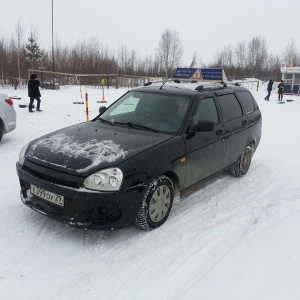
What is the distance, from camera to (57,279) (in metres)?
2.99

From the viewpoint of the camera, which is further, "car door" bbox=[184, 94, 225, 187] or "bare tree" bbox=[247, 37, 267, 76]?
"bare tree" bbox=[247, 37, 267, 76]

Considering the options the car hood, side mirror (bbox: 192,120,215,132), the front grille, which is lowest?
the front grille

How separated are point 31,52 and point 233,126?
34340mm

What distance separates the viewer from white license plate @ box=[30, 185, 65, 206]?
11.2 ft

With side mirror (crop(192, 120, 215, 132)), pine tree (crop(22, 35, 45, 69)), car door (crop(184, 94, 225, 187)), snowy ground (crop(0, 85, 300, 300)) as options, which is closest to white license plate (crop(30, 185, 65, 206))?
snowy ground (crop(0, 85, 300, 300))

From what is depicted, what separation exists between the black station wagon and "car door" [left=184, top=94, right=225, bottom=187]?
0.05ft

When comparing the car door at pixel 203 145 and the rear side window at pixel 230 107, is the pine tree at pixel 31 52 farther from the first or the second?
the car door at pixel 203 145

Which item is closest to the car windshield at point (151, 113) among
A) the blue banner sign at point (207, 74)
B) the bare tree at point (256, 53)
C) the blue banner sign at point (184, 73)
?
the blue banner sign at point (207, 74)

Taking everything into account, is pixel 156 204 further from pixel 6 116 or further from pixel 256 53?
pixel 256 53

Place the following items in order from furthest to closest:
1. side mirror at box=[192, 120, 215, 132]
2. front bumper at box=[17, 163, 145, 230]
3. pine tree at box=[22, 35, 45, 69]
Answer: pine tree at box=[22, 35, 45, 69], side mirror at box=[192, 120, 215, 132], front bumper at box=[17, 163, 145, 230]

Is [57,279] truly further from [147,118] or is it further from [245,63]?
[245,63]

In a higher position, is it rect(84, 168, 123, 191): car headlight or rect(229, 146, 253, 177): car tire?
rect(84, 168, 123, 191): car headlight

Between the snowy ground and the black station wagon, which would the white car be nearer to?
the snowy ground

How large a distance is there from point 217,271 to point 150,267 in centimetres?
66
